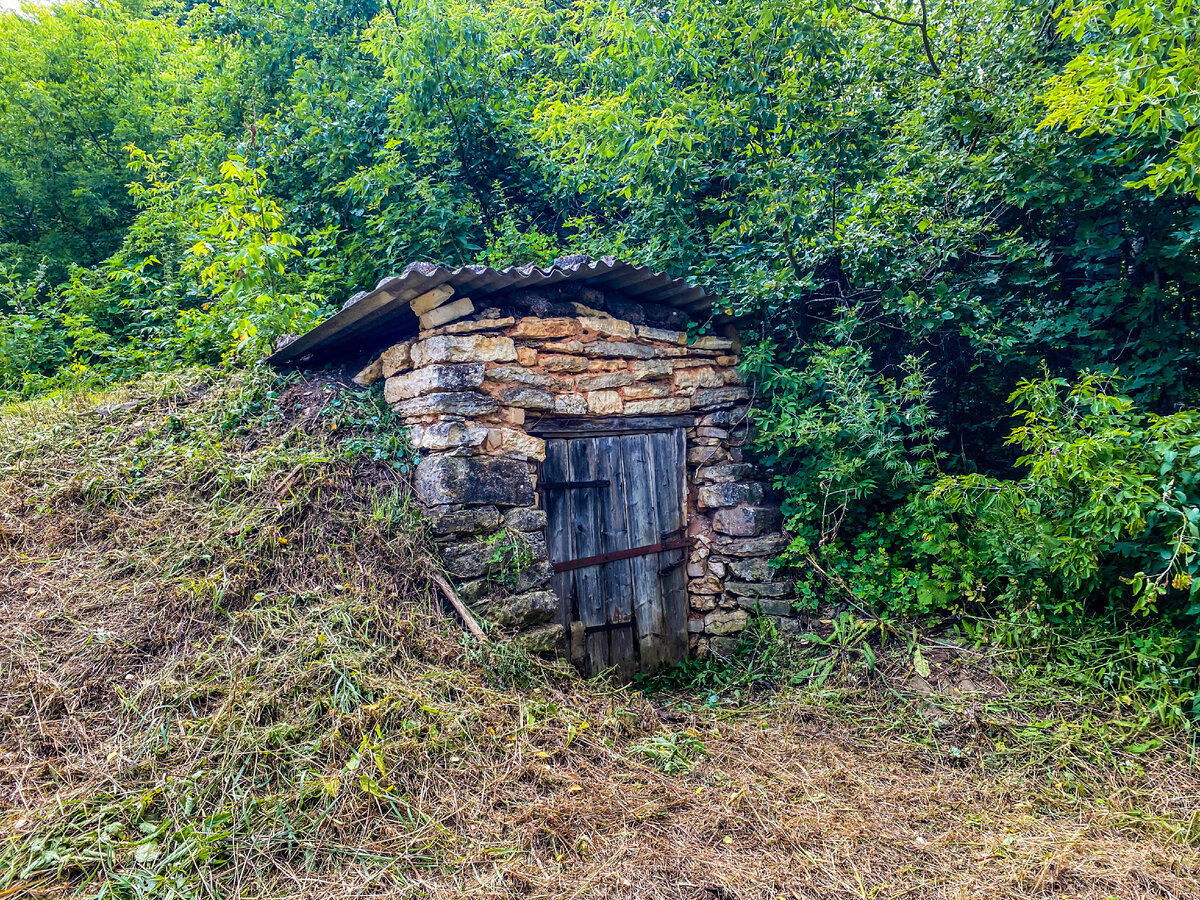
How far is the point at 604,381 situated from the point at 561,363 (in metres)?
0.34

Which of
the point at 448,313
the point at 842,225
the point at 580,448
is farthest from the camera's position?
the point at 842,225

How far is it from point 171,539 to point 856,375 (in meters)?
4.09

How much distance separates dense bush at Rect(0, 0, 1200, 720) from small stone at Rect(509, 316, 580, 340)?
51.0 inches

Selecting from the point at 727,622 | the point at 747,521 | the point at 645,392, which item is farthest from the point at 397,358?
the point at 727,622

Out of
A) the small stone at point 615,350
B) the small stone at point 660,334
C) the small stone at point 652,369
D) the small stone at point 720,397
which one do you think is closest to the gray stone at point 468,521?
the small stone at point 615,350

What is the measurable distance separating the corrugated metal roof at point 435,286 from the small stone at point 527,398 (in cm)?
55

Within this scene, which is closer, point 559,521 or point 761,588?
point 559,521

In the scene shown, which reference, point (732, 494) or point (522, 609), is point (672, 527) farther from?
point (522, 609)

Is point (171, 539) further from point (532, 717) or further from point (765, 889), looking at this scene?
point (765, 889)

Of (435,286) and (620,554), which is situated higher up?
(435,286)

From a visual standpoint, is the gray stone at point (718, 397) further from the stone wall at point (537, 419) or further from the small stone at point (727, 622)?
the small stone at point (727, 622)

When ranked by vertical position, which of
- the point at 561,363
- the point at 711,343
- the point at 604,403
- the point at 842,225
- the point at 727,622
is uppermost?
the point at 842,225

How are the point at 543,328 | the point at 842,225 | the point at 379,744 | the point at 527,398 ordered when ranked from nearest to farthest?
the point at 379,744, the point at 527,398, the point at 543,328, the point at 842,225

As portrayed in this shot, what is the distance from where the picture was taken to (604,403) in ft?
13.7
